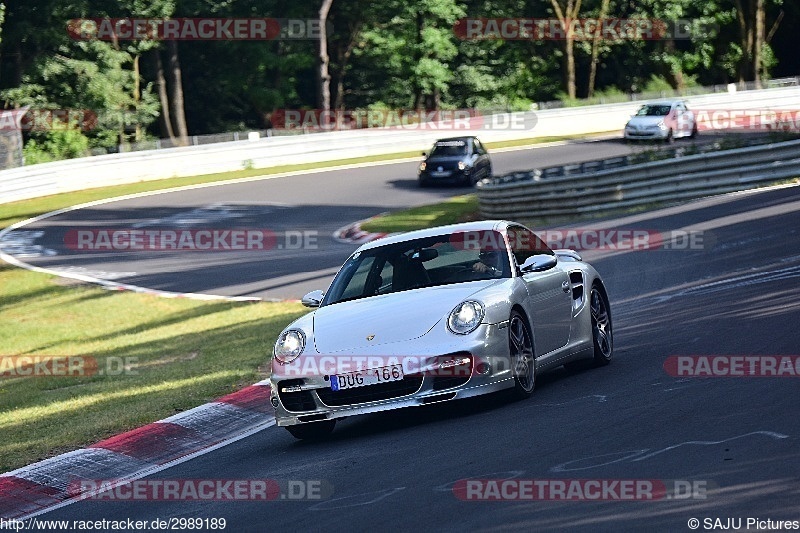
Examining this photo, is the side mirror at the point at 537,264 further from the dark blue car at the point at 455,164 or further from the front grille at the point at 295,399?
the dark blue car at the point at 455,164

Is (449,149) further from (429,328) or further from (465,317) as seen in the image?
(429,328)

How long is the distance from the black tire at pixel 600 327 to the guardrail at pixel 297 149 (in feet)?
102

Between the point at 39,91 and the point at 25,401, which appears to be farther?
the point at 39,91

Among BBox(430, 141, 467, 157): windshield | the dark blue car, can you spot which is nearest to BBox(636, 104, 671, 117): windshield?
the dark blue car

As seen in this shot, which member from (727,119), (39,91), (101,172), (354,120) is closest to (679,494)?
(101,172)

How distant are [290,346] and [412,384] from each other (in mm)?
978

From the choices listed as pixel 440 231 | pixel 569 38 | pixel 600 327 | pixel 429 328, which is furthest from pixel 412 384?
pixel 569 38

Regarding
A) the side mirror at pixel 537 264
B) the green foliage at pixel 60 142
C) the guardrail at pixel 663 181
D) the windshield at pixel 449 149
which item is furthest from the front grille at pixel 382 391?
the green foliage at pixel 60 142

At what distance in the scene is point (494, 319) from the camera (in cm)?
866

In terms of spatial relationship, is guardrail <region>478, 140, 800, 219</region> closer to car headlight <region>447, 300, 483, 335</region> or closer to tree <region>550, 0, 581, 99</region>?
car headlight <region>447, 300, 483, 335</region>

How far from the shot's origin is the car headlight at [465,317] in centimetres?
852

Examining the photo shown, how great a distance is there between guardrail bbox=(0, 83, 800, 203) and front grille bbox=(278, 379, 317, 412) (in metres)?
32.1

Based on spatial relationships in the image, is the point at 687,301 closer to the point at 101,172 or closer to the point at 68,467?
the point at 68,467

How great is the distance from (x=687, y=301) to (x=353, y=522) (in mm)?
8472
